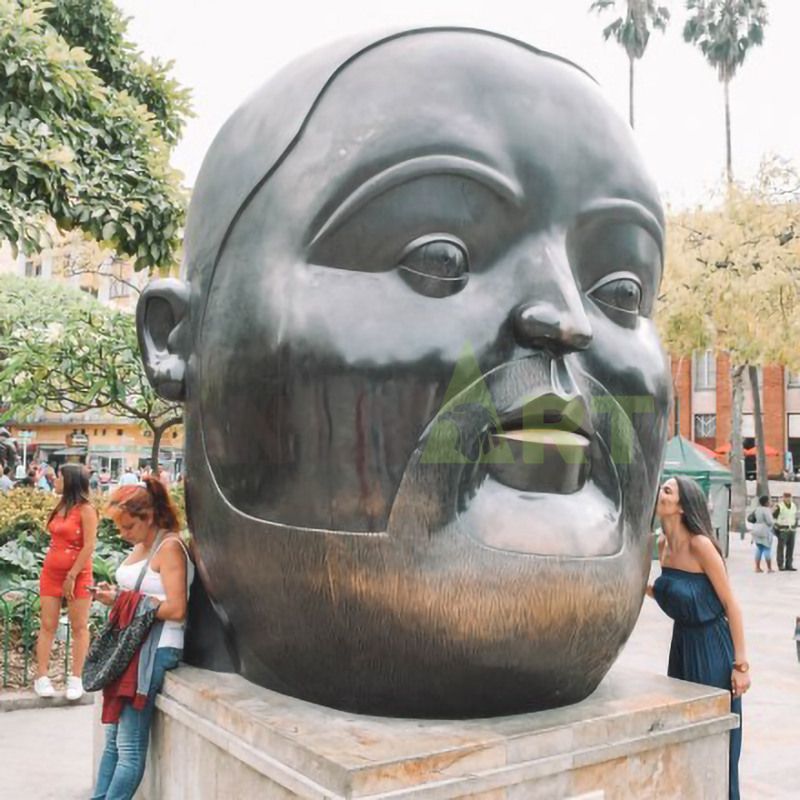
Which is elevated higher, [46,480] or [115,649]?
[46,480]

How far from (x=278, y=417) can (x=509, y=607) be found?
3.32 ft

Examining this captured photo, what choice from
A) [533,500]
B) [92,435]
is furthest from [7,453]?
[533,500]

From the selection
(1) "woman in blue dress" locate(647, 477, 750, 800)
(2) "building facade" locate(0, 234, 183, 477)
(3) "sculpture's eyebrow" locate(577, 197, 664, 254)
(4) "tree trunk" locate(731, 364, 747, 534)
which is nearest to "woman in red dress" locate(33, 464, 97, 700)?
(1) "woman in blue dress" locate(647, 477, 750, 800)

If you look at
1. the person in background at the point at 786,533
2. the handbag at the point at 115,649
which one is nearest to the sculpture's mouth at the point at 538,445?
the handbag at the point at 115,649

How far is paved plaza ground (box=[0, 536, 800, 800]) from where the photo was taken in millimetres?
5406

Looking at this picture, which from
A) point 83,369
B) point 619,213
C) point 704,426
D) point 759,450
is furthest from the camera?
point 704,426

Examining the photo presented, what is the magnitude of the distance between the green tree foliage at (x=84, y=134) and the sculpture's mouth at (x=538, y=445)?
461cm

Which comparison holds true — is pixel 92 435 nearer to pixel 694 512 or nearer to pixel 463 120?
pixel 694 512

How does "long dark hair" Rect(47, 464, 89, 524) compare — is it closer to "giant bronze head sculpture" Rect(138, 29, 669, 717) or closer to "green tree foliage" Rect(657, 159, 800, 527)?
"giant bronze head sculpture" Rect(138, 29, 669, 717)

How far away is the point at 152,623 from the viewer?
4.08m

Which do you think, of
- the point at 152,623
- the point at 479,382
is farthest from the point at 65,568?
the point at 479,382

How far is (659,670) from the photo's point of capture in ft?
28.3

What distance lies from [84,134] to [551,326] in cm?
610

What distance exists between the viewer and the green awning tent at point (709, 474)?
17.5 m
